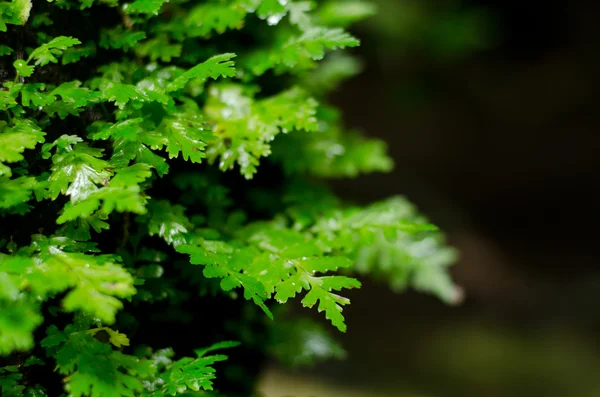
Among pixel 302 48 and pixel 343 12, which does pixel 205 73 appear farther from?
pixel 343 12

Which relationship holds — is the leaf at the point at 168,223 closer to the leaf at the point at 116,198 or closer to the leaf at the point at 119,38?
the leaf at the point at 116,198

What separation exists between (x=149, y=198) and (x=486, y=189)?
516 cm

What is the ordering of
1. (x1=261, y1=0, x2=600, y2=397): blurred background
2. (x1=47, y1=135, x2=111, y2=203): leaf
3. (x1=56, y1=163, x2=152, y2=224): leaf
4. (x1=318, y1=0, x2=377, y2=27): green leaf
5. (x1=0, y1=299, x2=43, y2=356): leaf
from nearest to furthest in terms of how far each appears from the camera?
(x1=0, y1=299, x2=43, y2=356): leaf < (x1=56, y1=163, x2=152, y2=224): leaf < (x1=47, y1=135, x2=111, y2=203): leaf < (x1=318, y1=0, x2=377, y2=27): green leaf < (x1=261, y1=0, x2=600, y2=397): blurred background

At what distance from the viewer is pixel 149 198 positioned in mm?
1076

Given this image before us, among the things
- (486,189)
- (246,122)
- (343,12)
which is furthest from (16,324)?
(486,189)

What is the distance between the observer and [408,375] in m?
3.22

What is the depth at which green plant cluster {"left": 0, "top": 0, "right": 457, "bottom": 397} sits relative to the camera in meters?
0.96

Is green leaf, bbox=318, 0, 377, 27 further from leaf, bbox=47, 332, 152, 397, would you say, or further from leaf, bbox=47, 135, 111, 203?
leaf, bbox=47, 332, 152, 397

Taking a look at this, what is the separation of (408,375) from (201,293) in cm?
235

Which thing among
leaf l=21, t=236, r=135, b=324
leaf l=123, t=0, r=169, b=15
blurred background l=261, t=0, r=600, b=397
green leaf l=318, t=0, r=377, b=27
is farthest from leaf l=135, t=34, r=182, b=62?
blurred background l=261, t=0, r=600, b=397

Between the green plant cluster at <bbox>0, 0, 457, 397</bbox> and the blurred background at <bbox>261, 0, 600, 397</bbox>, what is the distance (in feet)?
3.39

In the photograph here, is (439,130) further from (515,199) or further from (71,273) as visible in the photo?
(71,273)

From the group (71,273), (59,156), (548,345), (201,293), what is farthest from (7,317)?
(548,345)

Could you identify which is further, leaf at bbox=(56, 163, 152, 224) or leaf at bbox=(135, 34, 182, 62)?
leaf at bbox=(135, 34, 182, 62)
